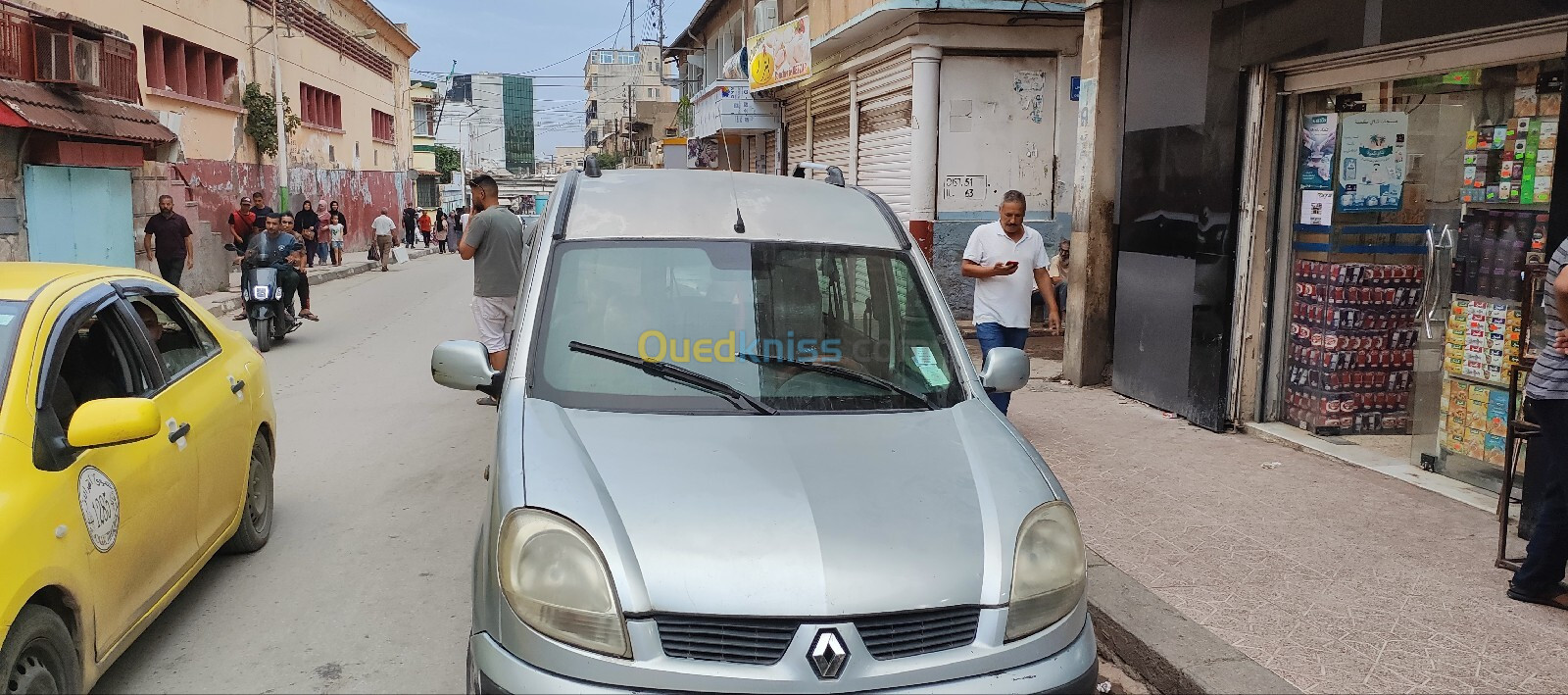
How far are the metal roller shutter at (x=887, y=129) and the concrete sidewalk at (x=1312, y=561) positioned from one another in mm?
7287

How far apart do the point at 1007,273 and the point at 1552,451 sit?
321cm

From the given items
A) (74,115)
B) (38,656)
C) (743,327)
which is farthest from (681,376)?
(74,115)

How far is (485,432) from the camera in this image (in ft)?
25.8

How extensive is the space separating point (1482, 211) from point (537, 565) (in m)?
5.80

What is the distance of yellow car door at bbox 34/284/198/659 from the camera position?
3.33 m

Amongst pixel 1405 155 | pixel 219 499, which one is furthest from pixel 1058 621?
pixel 1405 155

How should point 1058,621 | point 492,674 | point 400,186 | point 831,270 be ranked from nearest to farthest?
1. point 492,674
2. point 1058,621
3. point 831,270
4. point 400,186

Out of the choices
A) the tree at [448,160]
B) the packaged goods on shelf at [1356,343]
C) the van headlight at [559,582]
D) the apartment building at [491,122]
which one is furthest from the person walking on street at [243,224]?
the tree at [448,160]

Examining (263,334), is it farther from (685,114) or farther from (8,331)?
(685,114)

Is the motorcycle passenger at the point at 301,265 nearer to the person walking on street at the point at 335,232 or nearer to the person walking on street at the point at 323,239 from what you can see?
the person walking on street at the point at 323,239

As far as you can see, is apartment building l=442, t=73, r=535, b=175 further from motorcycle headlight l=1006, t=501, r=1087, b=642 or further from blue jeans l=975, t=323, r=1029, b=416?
motorcycle headlight l=1006, t=501, r=1087, b=642

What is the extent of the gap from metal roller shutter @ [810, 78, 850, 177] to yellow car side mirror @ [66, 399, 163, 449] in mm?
14318

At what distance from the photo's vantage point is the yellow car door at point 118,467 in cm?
333

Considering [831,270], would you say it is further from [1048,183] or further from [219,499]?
[1048,183]
